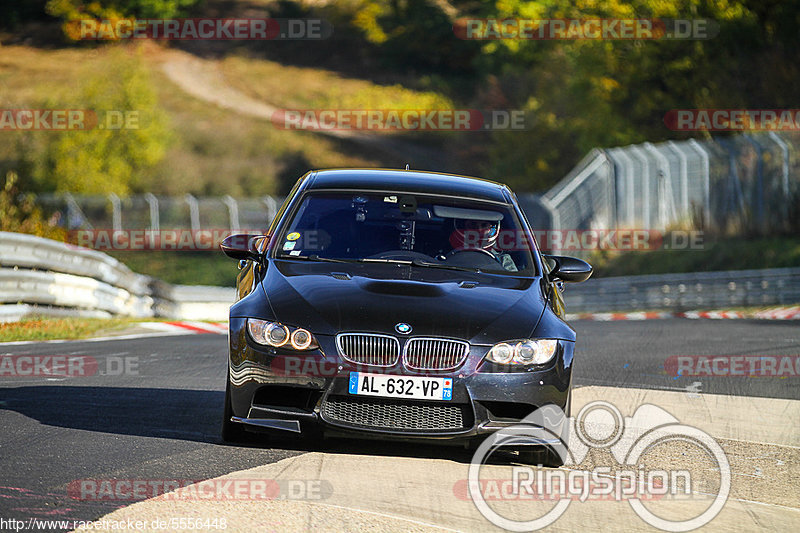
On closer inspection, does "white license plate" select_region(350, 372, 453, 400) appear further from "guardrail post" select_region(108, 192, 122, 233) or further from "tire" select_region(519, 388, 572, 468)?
"guardrail post" select_region(108, 192, 122, 233)

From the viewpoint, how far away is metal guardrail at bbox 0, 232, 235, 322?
572 inches

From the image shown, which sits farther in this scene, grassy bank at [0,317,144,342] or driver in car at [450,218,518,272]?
grassy bank at [0,317,144,342]

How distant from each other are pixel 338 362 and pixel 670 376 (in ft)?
19.0

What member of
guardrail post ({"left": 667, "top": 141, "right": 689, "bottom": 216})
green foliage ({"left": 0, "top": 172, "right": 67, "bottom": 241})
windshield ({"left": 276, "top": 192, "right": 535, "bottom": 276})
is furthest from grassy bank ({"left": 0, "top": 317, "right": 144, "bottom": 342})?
guardrail post ({"left": 667, "top": 141, "right": 689, "bottom": 216})

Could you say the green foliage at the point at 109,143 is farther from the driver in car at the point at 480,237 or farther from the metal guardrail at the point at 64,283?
the driver in car at the point at 480,237

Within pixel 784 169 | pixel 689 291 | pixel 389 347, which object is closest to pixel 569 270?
pixel 389 347

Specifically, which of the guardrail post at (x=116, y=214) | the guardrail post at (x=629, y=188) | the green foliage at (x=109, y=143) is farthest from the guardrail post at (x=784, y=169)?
the green foliage at (x=109, y=143)

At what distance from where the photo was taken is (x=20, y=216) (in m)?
20.4

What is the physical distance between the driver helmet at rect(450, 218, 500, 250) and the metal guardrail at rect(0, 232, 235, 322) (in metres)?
7.74

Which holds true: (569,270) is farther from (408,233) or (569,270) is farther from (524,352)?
(524,352)

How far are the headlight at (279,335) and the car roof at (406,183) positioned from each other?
1.75 m

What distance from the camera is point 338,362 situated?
6598 millimetres

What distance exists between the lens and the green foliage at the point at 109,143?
2073 inches

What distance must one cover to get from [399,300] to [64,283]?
10013 millimetres
